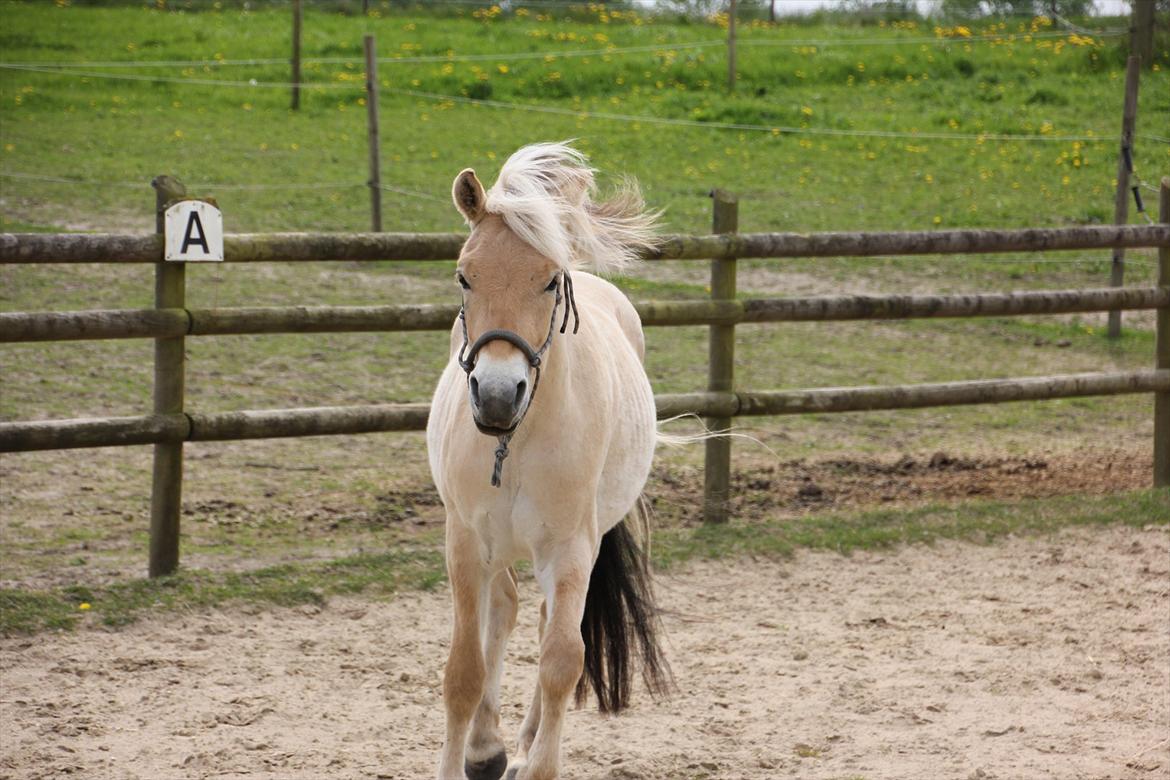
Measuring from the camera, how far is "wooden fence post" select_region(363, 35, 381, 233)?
11.0 m

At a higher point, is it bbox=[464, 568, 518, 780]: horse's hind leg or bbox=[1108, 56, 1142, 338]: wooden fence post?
bbox=[1108, 56, 1142, 338]: wooden fence post

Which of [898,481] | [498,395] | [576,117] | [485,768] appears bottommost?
[485,768]

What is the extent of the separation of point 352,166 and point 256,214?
192 cm

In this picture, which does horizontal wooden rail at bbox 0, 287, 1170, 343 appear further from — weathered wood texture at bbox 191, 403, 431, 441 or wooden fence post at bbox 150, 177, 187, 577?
weathered wood texture at bbox 191, 403, 431, 441

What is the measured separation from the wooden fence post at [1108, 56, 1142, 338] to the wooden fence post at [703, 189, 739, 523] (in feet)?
17.1

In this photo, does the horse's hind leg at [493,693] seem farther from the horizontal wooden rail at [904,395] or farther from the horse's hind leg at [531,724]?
the horizontal wooden rail at [904,395]

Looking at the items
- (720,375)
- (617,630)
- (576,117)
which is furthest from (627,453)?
(576,117)

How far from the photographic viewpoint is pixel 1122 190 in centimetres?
995

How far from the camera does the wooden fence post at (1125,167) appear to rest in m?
9.88

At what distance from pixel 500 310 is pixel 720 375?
3.37 metres

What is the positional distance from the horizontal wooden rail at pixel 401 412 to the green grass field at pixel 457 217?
1.87ft

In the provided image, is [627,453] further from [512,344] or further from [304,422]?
[304,422]

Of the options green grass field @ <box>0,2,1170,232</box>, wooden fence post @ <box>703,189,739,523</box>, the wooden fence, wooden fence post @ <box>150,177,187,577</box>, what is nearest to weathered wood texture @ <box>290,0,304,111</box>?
green grass field @ <box>0,2,1170,232</box>

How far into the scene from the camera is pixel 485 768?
3.59 metres
